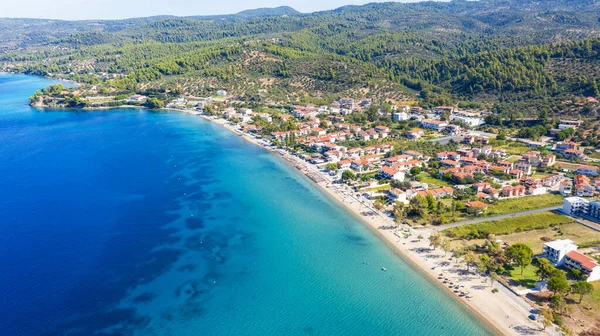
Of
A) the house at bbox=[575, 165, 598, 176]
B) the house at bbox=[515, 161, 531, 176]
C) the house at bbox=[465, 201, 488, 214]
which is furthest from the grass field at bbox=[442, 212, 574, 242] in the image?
the house at bbox=[575, 165, 598, 176]

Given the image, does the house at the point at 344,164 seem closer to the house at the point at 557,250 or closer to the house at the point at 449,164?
the house at the point at 449,164

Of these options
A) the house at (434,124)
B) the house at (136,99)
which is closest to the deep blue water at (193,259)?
the house at (434,124)

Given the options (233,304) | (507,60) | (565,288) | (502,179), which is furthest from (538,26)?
(233,304)

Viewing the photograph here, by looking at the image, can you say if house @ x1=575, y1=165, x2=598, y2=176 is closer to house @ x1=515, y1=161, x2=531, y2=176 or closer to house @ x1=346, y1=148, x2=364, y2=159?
house @ x1=515, y1=161, x2=531, y2=176

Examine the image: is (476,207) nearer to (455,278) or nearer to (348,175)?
(455,278)

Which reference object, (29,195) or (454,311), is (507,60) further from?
(29,195)
